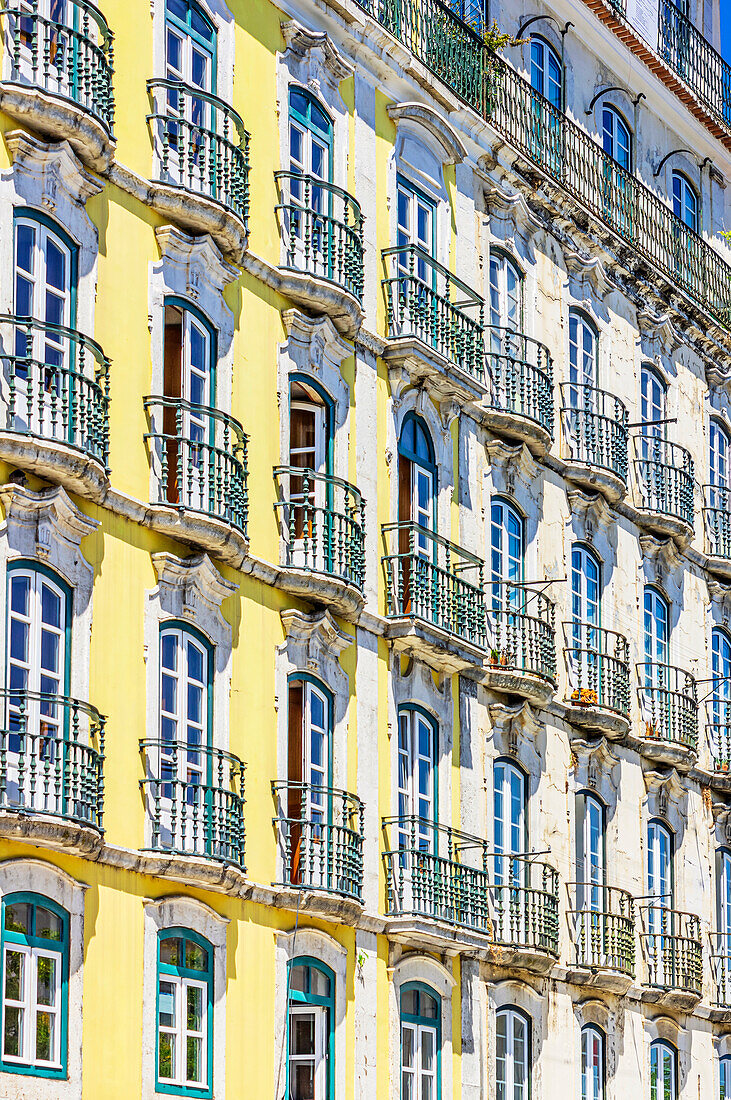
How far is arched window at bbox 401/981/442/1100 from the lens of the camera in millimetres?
30422

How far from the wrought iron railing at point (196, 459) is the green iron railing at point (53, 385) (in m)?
1.20

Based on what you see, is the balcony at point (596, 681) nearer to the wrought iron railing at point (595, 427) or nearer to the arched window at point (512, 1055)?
the wrought iron railing at point (595, 427)

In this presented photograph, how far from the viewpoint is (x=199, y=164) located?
2808 centimetres

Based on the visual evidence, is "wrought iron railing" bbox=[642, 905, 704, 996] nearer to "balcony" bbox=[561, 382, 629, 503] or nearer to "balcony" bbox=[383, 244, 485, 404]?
"balcony" bbox=[561, 382, 629, 503]

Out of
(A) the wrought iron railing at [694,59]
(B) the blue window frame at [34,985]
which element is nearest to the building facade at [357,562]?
(B) the blue window frame at [34,985]

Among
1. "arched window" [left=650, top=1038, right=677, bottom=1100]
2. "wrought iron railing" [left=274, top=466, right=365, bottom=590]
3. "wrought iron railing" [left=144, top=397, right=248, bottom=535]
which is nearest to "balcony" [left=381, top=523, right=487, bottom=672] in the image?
"wrought iron railing" [left=274, top=466, right=365, bottom=590]

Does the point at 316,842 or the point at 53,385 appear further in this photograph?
the point at 316,842

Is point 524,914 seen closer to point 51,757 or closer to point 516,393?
point 516,393

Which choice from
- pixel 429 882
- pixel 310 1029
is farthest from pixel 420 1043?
pixel 310 1029

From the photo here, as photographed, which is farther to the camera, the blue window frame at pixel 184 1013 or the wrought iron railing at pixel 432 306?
the wrought iron railing at pixel 432 306

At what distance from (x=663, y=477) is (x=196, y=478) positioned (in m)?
14.9

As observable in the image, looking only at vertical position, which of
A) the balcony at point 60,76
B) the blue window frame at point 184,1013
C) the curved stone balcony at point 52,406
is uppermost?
the balcony at point 60,76

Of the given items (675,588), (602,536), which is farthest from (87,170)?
(675,588)

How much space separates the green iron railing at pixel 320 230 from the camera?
30.0 meters
